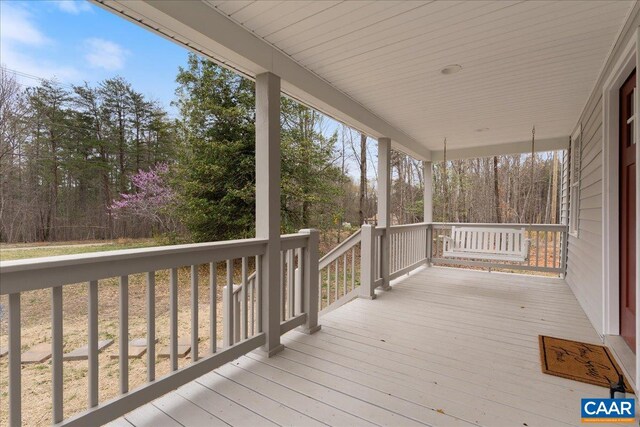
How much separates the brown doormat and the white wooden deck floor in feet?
0.27

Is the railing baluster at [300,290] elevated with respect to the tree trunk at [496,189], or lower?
lower

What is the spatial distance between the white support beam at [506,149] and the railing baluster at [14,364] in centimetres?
603

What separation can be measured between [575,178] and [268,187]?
14.1 feet

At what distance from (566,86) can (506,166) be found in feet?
27.1

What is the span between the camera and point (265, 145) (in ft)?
7.49

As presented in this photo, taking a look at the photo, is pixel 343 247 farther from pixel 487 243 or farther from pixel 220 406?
pixel 487 243

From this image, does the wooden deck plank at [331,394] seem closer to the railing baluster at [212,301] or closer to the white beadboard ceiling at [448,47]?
the railing baluster at [212,301]

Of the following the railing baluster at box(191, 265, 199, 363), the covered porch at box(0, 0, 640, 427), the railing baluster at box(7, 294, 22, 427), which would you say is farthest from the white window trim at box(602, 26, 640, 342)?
the railing baluster at box(7, 294, 22, 427)

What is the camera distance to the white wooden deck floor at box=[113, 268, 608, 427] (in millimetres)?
1641

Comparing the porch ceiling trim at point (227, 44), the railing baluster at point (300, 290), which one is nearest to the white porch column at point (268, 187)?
the porch ceiling trim at point (227, 44)

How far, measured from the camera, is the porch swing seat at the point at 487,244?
4797 millimetres

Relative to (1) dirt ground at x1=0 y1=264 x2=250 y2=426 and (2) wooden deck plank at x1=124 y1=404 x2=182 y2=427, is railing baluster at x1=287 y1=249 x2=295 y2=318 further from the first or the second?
(1) dirt ground at x1=0 y1=264 x2=250 y2=426

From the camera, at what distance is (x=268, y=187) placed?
89.7 inches

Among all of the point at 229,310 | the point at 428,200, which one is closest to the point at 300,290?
the point at 229,310
